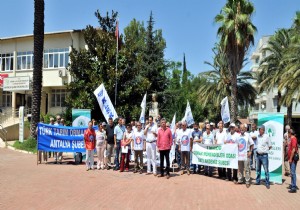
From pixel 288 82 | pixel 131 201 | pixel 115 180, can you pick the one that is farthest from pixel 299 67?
pixel 131 201

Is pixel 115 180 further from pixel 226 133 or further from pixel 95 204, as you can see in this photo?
pixel 226 133

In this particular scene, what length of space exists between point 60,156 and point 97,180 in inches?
192

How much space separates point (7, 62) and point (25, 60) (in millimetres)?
2410

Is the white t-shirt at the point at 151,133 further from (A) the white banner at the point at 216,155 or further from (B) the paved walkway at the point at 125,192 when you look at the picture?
(A) the white banner at the point at 216,155

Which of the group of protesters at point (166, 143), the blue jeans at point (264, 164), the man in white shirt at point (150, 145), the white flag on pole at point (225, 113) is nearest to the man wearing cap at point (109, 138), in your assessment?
the group of protesters at point (166, 143)

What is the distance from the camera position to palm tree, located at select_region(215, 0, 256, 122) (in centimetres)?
2705

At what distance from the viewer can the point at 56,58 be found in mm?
34812

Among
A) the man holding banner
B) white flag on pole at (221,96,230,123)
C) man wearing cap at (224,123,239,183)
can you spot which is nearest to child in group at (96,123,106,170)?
the man holding banner

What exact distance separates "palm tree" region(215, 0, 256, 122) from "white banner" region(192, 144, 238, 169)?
1606 centimetres

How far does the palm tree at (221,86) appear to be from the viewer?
3834 cm

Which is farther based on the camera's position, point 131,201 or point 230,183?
point 230,183

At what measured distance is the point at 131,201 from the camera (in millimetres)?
8562

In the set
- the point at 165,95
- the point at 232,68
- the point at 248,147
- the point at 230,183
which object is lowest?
the point at 230,183

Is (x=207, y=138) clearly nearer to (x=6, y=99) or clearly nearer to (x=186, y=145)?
(x=186, y=145)
